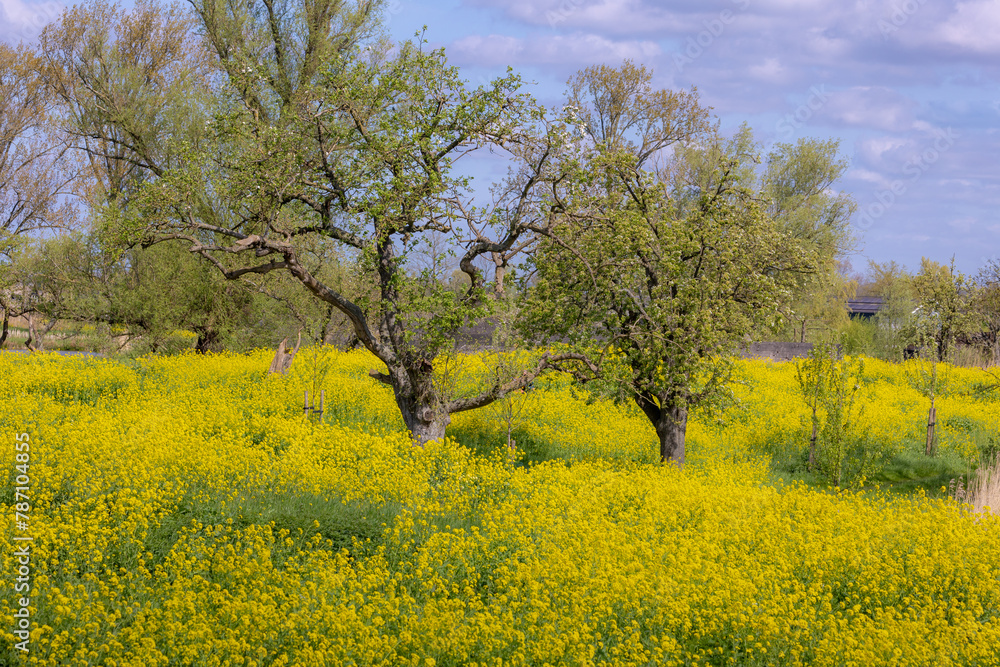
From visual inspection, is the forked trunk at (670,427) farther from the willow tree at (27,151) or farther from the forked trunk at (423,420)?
the willow tree at (27,151)

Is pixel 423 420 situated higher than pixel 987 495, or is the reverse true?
pixel 423 420

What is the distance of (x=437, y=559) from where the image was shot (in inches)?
324

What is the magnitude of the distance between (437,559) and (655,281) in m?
8.40

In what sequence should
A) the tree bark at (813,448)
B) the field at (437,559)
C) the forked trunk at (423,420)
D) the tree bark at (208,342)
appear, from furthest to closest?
the tree bark at (208,342) → the tree bark at (813,448) → the forked trunk at (423,420) → the field at (437,559)

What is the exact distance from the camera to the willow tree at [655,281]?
1415 cm

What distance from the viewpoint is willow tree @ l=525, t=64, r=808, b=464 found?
46.4 feet

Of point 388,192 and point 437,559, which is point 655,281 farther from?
point 437,559

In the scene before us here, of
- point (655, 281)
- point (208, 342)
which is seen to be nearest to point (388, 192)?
point (655, 281)

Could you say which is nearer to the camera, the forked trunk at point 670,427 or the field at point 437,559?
the field at point 437,559

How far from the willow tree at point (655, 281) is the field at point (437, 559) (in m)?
1.12

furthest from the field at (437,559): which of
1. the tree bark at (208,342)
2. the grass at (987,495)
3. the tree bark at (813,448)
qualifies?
the tree bark at (208,342)

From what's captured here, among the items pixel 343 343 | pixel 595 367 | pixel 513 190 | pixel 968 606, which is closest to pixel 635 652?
pixel 968 606

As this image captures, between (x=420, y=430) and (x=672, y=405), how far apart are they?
498 centimetres

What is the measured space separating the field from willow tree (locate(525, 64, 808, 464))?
112 cm
